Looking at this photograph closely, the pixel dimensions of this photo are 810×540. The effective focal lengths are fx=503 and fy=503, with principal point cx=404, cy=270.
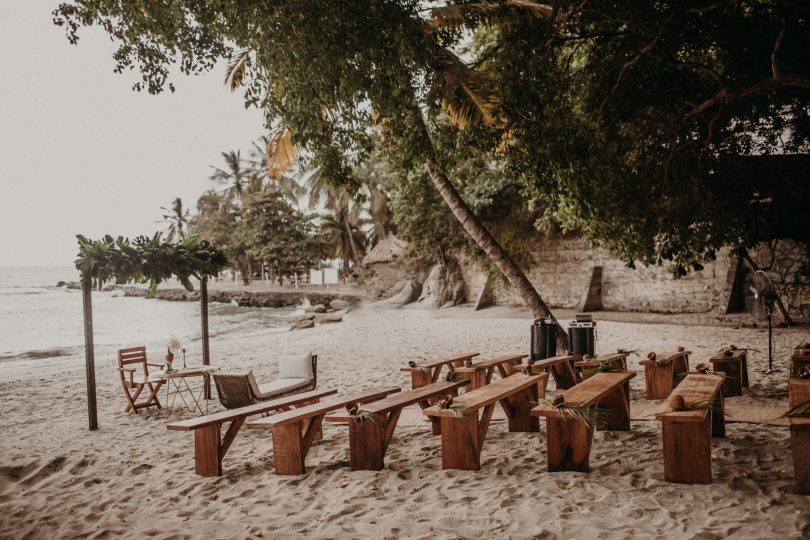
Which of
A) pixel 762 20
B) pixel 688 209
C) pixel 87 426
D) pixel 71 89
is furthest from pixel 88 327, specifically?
pixel 71 89

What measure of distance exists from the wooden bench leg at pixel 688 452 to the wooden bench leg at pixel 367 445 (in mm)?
1946

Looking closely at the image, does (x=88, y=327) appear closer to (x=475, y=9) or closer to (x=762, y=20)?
(x=475, y=9)

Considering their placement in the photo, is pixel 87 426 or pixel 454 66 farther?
pixel 454 66

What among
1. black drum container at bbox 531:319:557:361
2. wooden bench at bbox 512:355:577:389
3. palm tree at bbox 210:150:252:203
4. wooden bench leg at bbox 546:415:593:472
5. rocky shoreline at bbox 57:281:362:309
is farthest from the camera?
palm tree at bbox 210:150:252:203

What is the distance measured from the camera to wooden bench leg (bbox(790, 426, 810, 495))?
285cm

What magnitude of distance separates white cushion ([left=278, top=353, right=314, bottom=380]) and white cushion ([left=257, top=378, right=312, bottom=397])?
97 millimetres

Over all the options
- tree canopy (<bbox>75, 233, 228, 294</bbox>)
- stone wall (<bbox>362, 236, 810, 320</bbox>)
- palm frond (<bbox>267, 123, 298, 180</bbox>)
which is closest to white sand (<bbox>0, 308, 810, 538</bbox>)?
tree canopy (<bbox>75, 233, 228, 294</bbox>)

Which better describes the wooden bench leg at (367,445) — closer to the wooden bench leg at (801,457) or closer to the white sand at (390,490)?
the white sand at (390,490)

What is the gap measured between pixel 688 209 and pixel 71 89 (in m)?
22.6

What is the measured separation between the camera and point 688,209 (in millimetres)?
5375

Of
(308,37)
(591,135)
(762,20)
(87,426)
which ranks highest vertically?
(762,20)

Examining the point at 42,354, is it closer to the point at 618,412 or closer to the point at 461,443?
the point at 461,443

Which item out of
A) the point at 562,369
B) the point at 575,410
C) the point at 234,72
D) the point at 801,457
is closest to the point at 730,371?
the point at 562,369

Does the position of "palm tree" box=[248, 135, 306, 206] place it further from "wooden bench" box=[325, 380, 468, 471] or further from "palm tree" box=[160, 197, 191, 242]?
"wooden bench" box=[325, 380, 468, 471]
